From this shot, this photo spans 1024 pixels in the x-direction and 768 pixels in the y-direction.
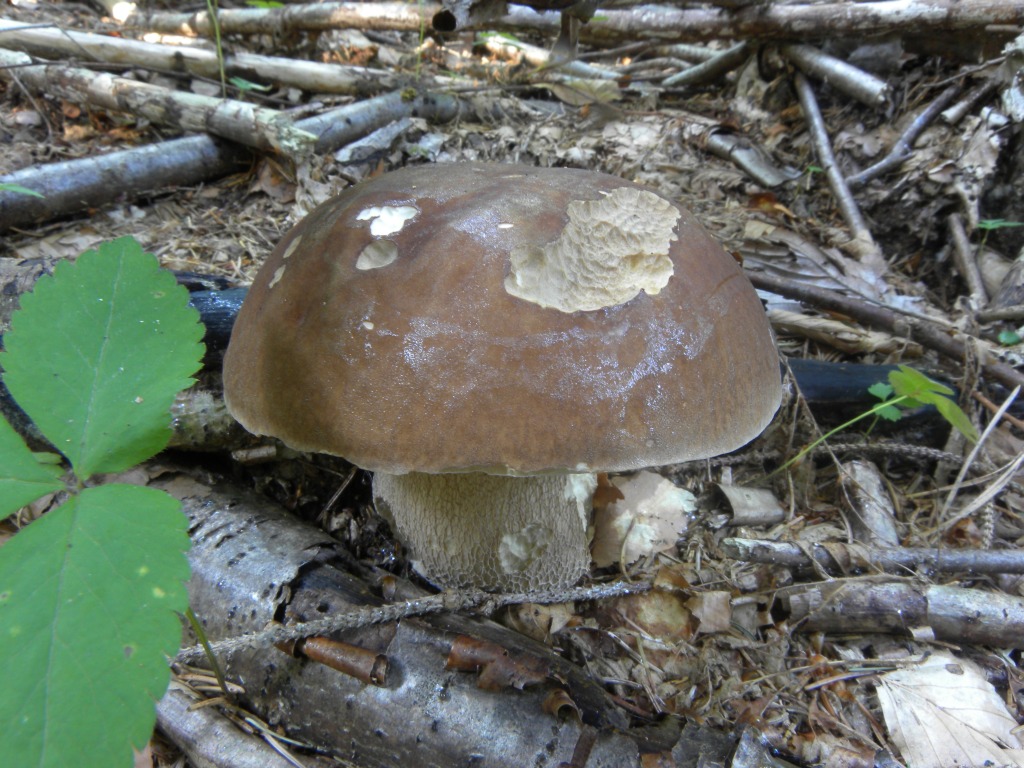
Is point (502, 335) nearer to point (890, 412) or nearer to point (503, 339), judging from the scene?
point (503, 339)

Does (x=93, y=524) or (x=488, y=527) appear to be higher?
(x=93, y=524)

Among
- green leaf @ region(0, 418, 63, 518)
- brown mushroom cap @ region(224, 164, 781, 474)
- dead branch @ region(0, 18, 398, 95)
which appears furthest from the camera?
dead branch @ region(0, 18, 398, 95)

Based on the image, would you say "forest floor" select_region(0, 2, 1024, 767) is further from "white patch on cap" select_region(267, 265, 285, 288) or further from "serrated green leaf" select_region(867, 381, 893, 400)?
"white patch on cap" select_region(267, 265, 285, 288)

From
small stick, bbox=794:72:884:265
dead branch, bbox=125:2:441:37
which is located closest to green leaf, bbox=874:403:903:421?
small stick, bbox=794:72:884:265

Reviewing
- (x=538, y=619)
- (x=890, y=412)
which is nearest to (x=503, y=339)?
(x=538, y=619)

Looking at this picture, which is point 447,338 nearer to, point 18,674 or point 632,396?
point 632,396

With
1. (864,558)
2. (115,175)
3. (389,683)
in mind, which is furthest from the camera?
(115,175)
